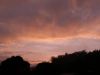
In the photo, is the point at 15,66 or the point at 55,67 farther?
the point at 15,66

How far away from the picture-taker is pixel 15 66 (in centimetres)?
6081

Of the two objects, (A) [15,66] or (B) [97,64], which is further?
(A) [15,66]

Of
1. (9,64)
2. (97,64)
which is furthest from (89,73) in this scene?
(9,64)

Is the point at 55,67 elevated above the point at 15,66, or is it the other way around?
the point at 15,66

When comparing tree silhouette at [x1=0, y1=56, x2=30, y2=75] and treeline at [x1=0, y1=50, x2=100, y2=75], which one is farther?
tree silhouette at [x1=0, y1=56, x2=30, y2=75]

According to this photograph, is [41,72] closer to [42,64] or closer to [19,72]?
[42,64]

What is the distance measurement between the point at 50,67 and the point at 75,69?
12.9 metres

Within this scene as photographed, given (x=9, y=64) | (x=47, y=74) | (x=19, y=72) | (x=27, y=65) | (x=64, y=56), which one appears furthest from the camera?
(x=64, y=56)

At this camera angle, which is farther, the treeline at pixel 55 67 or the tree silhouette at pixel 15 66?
the tree silhouette at pixel 15 66

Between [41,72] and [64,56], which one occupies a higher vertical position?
[64,56]

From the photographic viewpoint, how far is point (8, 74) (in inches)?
2154

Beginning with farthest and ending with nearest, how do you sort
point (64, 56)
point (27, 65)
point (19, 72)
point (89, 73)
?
point (64, 56) < point (27, 65) < point (19, 72) < point (89, 73)

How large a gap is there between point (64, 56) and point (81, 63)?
60.8ft

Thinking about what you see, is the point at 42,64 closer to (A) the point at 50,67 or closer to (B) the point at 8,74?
(A) the point at 50,67
